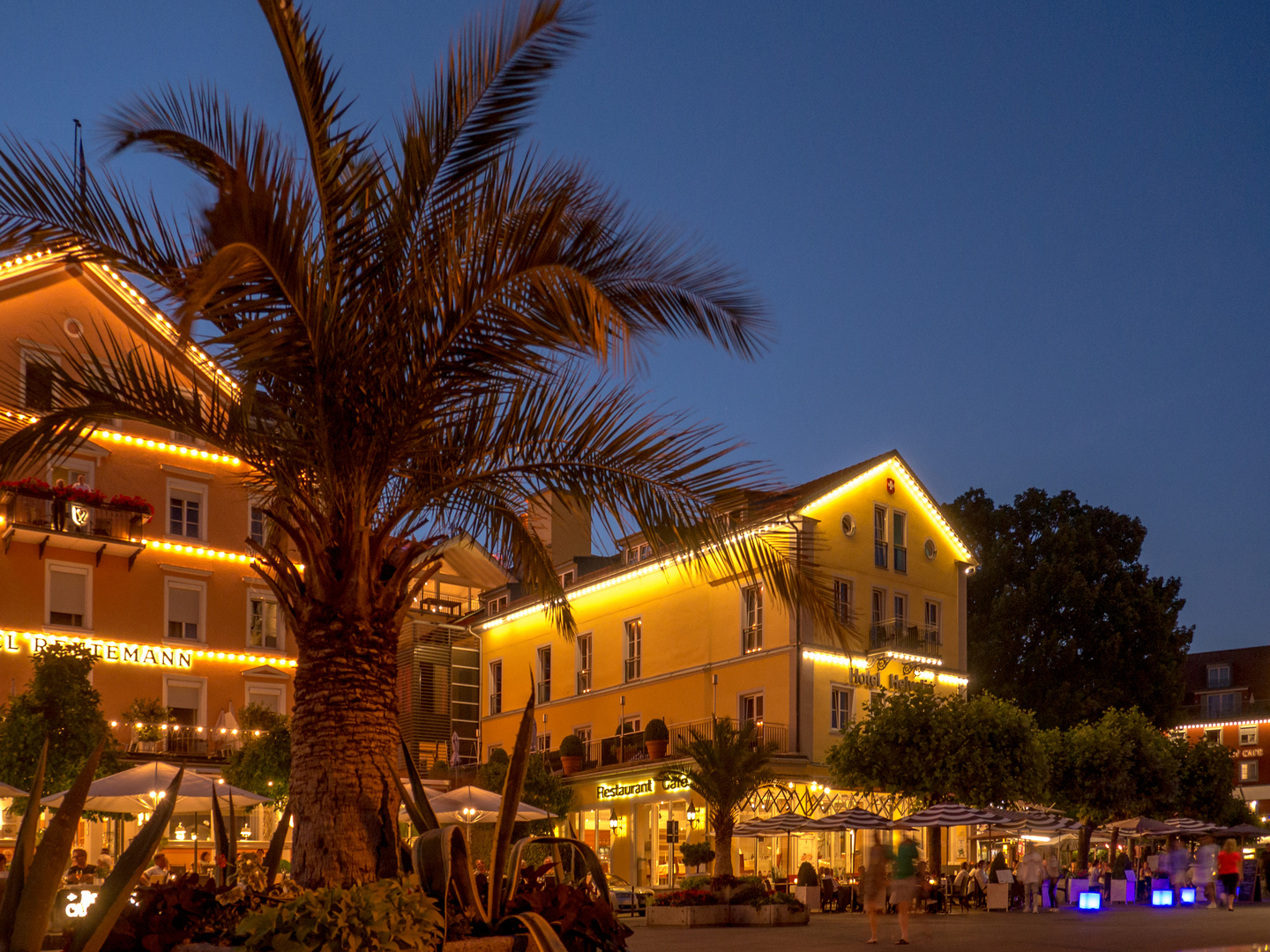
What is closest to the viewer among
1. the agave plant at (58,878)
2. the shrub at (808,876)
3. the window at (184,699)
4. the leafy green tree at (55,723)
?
the agave plant at (58,878)

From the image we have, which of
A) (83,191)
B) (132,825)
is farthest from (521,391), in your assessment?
(132,825)

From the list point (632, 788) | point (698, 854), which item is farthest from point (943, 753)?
point (632, 788)

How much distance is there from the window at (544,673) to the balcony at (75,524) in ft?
52.9

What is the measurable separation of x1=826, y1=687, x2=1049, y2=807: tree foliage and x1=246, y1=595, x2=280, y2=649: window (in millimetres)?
15562

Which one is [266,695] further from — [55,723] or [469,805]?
[469,805]

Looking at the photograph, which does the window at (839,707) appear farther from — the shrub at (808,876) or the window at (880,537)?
the shrub at (808,876)

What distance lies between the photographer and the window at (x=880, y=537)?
40.8 m

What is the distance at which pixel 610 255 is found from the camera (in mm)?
8523

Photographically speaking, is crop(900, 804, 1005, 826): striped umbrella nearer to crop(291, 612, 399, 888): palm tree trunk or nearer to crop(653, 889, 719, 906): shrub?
crop(653, 889, 719, 906): shrub

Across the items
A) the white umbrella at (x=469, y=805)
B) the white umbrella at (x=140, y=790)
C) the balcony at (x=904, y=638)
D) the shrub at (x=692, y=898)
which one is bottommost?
the shrub at (x=692, y=898)

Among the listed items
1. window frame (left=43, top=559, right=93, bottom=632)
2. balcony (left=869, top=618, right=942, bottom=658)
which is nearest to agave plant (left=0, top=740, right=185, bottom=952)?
window frame (left=43, top=559, right=93, bottom=632)

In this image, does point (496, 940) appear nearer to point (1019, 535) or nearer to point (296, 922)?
point (296, 922)

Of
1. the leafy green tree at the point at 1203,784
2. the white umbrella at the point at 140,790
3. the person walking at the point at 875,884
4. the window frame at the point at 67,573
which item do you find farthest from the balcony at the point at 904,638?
the white umbrella at the point at 140,790

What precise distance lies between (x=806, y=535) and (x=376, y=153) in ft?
11.9
